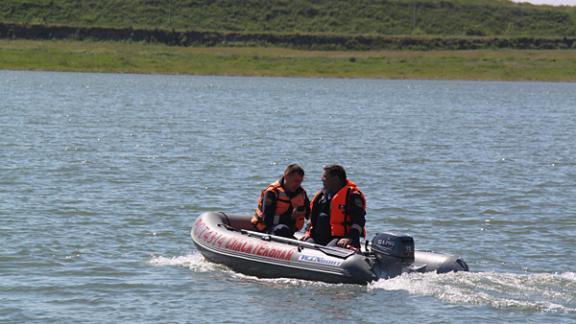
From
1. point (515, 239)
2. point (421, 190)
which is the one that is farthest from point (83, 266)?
point (421, 190)

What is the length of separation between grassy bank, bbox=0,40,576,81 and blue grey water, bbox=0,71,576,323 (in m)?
27.2

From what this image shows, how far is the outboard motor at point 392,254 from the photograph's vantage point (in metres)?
13.8

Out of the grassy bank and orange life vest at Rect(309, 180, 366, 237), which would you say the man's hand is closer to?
orange life vest at Rect(309, 180, 366, 237)

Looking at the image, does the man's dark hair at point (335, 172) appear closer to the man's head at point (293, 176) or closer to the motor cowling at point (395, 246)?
the man's head at point (293, 176)

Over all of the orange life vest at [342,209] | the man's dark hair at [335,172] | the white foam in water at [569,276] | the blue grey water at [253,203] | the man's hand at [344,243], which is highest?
the man's dark hair at [335,172]

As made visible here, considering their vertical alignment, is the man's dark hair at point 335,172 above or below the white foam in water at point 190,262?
above

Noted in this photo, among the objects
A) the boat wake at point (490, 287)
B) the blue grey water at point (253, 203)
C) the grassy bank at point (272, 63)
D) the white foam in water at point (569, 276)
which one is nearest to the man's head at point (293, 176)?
the boat wake at point (490, 287)

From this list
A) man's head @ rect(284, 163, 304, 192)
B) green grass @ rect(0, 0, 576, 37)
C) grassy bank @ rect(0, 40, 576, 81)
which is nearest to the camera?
man's head @ rect(284, 163, 304, 192)

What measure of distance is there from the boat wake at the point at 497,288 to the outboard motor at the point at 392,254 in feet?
0.41

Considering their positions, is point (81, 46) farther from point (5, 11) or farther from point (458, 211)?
point (458, 211)

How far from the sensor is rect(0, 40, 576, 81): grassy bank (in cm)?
7819

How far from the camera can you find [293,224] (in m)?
15.1

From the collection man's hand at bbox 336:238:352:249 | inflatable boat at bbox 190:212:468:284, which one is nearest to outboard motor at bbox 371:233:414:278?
inflatable boat at bbox 190:212:468:284

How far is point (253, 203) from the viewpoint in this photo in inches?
827
